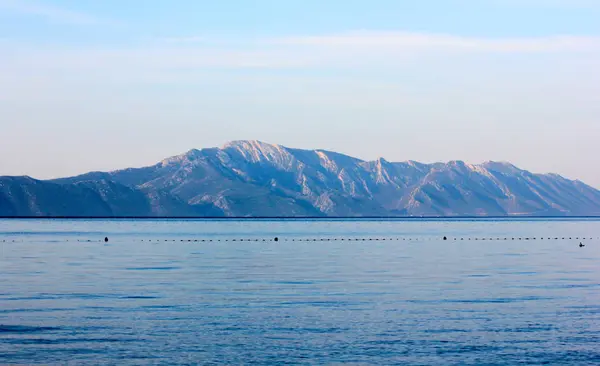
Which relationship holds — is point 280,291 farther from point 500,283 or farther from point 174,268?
point 174,268

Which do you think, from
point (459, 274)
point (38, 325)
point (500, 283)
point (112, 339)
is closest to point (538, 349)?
point (112, 339)

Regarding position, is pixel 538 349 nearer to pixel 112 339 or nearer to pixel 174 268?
pixel 112 339

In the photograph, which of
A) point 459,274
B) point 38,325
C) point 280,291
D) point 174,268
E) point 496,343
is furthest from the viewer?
point 174,268

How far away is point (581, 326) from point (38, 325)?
2871 centimetres

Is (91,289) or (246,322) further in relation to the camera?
(91,289)

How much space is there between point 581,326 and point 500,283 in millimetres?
26254

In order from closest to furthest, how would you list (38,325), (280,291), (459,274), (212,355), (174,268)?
(212,355) → (38,325) → (280,291) → (459,274) → (174,268)

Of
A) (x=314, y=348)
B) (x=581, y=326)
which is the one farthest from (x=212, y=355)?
(x=581, y=326)

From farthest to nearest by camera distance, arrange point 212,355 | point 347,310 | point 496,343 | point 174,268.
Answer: point 174,268 < point 347,310 < point 496,343 < point 212,355

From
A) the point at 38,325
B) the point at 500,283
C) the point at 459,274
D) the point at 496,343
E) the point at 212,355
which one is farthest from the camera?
the point at 459,274

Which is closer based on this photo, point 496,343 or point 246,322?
point 496,343

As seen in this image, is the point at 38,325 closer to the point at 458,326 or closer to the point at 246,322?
the point at 246,322

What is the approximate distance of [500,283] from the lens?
7644 cm

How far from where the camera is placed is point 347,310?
56906mm
